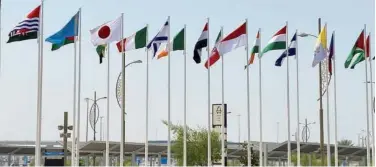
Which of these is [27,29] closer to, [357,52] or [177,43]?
[177,43]

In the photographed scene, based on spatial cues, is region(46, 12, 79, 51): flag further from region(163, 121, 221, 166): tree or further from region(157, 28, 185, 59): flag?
region(163, 121, 221, 166): tree

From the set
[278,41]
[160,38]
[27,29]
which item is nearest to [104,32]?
[160,38]

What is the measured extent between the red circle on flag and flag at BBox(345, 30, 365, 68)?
13.2m

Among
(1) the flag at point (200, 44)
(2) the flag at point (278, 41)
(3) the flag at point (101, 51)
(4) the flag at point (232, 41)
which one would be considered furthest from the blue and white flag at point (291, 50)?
(3) the flag at point (101, 51)

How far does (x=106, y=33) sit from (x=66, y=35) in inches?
103

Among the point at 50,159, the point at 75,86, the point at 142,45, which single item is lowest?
the point at 50,159

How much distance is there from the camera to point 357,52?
40.3 meters

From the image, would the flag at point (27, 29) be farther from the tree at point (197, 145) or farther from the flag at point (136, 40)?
the tree at point (197, 145)

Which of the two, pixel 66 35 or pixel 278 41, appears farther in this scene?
pixel 278 41

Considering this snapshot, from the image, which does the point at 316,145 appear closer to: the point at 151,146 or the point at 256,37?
the point at 151,146

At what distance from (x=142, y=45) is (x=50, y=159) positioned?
557 inches

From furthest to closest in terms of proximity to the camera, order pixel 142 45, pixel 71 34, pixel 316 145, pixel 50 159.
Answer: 1. pixel 316 145
2. pixel 50 159
3. pixel 142 45
4. pixel 71 34

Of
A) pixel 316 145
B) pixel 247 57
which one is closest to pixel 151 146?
pixel 316 145

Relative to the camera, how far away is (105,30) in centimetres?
3647
